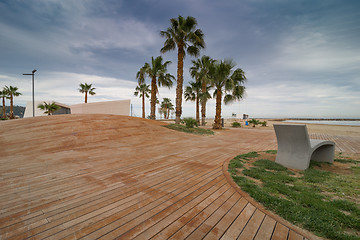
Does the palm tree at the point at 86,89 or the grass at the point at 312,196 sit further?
the palm tree at the point at 86,89

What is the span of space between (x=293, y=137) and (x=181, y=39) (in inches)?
558

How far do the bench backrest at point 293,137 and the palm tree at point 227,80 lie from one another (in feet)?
37.9

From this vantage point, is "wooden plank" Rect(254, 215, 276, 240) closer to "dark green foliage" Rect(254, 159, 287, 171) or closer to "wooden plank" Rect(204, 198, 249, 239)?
"wooden plank" Rect(204, 198, 249, 239)

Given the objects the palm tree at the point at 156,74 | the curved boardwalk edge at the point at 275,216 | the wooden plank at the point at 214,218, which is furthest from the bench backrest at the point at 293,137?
the palm tree at the point at 156,74

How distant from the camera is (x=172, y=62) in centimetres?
1952

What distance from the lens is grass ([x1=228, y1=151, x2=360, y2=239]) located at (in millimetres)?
1734

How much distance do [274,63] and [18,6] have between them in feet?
96.2

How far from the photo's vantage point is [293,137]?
4.01 m

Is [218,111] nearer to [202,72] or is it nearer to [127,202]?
[202,72]

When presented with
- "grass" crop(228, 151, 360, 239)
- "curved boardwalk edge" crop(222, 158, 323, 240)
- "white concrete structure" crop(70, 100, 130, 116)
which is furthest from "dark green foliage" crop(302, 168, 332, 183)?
"white concrete structure" crop(70, 100, 130, 116)

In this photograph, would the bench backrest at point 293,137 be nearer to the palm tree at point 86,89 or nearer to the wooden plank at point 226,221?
the wooden plank at point 226,221

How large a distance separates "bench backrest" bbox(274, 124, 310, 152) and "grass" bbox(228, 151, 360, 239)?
0.65 metres

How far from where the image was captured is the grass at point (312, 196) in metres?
1.73

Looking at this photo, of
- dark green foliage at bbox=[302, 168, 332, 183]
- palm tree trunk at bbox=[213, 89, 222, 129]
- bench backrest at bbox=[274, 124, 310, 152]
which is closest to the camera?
dark green foliage at bbox=[302, 168, 332, 183]
